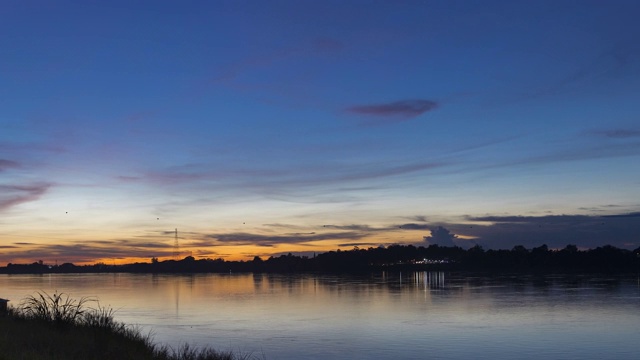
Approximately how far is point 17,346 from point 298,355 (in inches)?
615

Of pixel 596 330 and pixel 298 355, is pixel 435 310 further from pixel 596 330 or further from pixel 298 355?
pixel 298 355

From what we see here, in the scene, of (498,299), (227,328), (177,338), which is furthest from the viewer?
(498,299)

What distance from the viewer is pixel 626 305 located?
2203 inches

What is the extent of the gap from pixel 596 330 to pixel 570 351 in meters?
8.98

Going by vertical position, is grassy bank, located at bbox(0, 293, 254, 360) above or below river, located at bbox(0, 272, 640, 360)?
above

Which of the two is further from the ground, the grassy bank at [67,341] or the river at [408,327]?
the grassy bank at [67,341]

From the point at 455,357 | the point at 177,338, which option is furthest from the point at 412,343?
the point at 177,338

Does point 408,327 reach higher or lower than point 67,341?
lower

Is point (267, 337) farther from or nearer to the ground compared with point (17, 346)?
nearer to the ground

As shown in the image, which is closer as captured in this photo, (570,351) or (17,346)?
(17,346)

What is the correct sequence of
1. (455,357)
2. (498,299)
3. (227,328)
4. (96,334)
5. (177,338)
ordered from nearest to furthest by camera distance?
1. (96,334)
2. (455,357)
3. (177,338)
4. (227,328)
5. (498,299)

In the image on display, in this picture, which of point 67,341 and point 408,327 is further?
point 408,327

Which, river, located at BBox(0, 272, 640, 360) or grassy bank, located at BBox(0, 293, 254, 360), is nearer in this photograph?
grassy bank, located at BBox(0, 293, 254, 360)

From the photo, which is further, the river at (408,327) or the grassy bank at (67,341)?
the river at (408,327)
